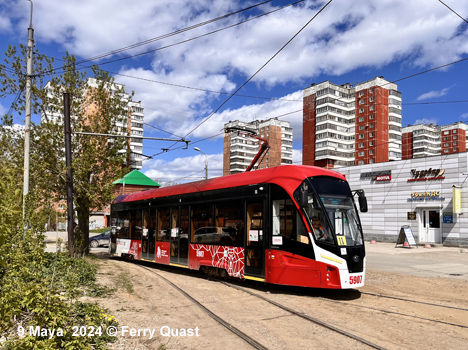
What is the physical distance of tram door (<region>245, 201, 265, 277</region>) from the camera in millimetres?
9773

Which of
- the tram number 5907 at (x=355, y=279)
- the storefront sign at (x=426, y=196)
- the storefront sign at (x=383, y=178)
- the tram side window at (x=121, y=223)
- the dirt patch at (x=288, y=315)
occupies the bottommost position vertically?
the dirt patch at (x=288, y=315)

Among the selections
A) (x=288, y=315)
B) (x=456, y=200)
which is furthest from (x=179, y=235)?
(x=456, y=200)

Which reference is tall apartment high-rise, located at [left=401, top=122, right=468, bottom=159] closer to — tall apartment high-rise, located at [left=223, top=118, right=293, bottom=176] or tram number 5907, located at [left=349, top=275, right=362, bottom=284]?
tall apartment high-rise, located at [left=223, top=118, right=293, bottom=176]

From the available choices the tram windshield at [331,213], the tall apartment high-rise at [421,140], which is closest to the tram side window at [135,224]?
the tram windshield at [331,213]

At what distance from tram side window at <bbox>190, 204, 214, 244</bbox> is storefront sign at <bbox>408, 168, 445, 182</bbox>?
20614 millimetres

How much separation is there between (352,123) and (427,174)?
6408 centimetres

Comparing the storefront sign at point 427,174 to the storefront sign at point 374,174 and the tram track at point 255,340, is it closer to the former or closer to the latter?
the storefront sign at point 374,174

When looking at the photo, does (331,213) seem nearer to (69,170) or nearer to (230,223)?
(230,223)

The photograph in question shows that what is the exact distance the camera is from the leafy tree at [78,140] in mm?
15938

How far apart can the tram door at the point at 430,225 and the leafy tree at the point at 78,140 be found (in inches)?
832

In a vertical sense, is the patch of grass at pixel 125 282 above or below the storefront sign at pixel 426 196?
below

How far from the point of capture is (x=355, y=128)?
87.9 metres

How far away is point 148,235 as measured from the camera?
15.6m

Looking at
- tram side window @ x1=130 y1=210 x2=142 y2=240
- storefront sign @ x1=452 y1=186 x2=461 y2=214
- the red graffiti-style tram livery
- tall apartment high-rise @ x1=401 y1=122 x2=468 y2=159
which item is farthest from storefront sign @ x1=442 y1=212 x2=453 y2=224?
tall apartment high-rise @ x1=401 y1=122 x2=468 y2=159
